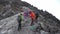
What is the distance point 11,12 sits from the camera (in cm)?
3691

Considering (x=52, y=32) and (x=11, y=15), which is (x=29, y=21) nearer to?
(x=52, y=32)

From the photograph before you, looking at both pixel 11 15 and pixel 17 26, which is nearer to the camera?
pixel 17 26

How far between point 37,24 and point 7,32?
15.5ft

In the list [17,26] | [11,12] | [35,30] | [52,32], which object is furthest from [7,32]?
[11,12]

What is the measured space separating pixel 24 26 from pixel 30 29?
86 centimetres

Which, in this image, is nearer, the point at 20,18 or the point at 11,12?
the point at 20,18

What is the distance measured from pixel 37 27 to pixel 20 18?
321 centimetres

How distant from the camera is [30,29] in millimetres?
29312

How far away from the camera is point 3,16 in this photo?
35.3m

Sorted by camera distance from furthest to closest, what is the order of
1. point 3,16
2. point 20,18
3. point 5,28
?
point 3,16 < point 5,28 < point 20,18

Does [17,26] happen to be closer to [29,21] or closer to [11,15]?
[29,21]

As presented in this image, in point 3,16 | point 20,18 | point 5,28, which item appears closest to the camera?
point 20,18

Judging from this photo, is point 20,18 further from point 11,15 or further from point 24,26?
point 11,15

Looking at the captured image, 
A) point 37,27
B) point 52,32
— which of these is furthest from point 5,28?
point 52,32
